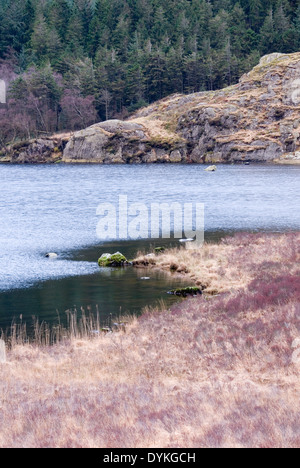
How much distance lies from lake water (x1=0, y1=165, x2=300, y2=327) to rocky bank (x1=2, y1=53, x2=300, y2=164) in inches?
903

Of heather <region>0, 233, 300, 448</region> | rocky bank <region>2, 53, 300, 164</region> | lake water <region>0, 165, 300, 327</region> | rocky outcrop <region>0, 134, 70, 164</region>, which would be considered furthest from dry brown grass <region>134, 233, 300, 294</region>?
rocky outcrop <region>0, 134, 70, 164</region>

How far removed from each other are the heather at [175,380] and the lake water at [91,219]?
5194 mm

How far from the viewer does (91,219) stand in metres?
53.4

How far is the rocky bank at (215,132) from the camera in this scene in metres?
133

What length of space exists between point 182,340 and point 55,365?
4018 mm

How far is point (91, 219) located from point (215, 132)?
292 feet

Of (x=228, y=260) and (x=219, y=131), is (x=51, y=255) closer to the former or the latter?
(x=228, y=260)

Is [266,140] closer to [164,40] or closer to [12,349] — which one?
[164,40]

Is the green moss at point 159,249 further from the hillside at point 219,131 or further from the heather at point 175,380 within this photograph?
the hillside at point 219,131

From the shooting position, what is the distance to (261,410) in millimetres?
10680

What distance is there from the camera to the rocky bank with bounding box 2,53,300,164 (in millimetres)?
132625

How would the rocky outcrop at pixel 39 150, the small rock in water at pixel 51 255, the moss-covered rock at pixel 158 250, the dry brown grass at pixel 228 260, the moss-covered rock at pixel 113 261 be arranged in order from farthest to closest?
the rocky outcrop at pixel 39 150, the moss-covered rock at pixel 158 250, the small rock in water at pixel 51 255, the moss-covered rock at pixel 113 261, the dry brown grass at pixel 228 260

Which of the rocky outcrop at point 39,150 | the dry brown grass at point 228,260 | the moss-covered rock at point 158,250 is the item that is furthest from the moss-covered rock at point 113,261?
the rocky outcrop at point 39,150
